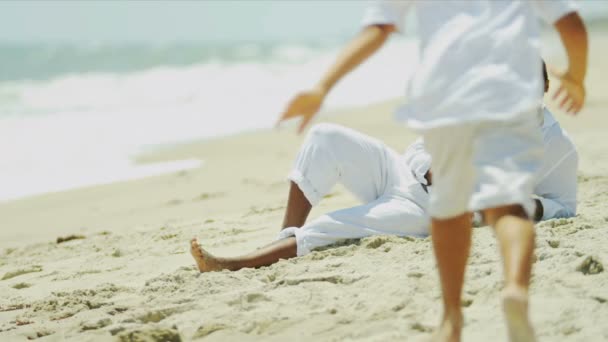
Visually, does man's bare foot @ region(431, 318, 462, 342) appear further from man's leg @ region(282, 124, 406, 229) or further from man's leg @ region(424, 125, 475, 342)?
man's leg @ region(282, 124, 406, 229)

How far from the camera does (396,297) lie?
128 inches

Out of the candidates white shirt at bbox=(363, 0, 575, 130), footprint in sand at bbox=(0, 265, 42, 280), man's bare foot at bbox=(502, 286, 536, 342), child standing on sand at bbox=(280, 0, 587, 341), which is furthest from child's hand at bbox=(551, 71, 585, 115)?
footprint in sand at bbox=(0, 265, 42, 280)

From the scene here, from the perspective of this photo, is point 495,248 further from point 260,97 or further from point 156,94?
point 156,94

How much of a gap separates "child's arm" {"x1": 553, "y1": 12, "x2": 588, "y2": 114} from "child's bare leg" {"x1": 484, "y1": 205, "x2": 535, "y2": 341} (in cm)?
44

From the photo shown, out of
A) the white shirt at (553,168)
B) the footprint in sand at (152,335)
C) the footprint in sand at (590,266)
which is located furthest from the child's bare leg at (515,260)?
the white shirt at (553,168)

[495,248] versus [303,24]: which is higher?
[303,24]

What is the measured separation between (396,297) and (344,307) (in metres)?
A: 0.20

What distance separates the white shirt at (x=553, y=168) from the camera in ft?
13.1

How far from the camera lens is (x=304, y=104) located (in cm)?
240

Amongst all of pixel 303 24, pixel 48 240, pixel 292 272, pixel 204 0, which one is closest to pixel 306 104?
pixel 292 272

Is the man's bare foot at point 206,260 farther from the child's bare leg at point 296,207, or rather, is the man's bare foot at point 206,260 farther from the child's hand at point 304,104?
the child's hand at point 304,104

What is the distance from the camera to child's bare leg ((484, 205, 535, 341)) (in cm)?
229

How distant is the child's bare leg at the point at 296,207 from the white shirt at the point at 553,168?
53cm

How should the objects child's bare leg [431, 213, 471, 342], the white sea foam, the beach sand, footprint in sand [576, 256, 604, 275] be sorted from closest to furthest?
child's bare leg [431, 213, 471, 342], the beach sand, footprint in sand [576, 256, 604, 275], the white sea foam
